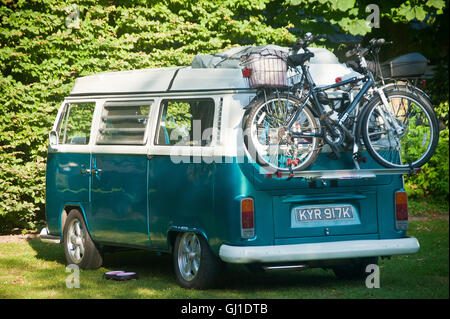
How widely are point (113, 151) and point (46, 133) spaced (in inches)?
206

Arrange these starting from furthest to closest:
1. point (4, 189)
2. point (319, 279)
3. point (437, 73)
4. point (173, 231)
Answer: point (4, 189), point (319, 279), point (173, 231), point (437, 73)

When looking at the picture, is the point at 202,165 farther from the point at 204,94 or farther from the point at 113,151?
the point at 113,151

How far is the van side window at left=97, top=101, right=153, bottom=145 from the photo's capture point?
361 inches

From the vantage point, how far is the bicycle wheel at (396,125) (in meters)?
7.78

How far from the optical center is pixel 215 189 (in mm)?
7953

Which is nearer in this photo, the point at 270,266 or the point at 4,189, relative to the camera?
the point at 270,266

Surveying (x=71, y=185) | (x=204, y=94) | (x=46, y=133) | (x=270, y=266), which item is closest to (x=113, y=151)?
(x=71, y=185)

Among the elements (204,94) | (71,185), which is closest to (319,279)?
(204,94)

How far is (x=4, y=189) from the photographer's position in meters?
14.2

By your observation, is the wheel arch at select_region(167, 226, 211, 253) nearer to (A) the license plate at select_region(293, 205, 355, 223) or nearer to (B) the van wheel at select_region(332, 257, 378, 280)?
(A) the license plate at select_region(293, 205, 355, 223)

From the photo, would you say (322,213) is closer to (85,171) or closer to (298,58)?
(298,58)
